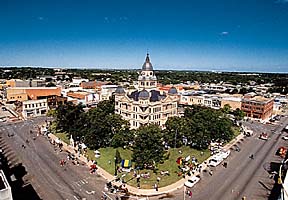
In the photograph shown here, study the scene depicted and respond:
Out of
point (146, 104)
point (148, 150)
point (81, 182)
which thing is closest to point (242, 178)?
point (148, 150)

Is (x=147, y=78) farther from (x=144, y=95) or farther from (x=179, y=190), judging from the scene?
(x=179, y=190)

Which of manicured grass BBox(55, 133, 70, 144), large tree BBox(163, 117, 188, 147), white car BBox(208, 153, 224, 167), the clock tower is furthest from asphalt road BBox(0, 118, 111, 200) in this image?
the clock tower

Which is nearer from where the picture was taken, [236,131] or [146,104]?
[146,104]

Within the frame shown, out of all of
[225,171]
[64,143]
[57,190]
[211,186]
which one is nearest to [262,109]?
[225,171]

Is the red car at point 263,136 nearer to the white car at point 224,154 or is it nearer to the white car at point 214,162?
the white car at point 224,154

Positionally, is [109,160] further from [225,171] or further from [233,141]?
[233,141]

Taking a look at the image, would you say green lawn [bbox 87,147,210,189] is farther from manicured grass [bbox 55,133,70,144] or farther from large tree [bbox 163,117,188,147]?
manicured grass [bbox 55,133,70,144]
